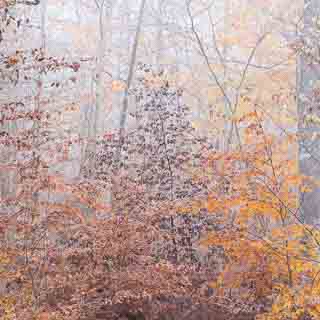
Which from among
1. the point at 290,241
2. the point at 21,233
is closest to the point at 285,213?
the point at 290,241

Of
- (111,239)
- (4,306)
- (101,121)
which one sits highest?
(101,121)

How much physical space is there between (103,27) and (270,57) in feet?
21.0

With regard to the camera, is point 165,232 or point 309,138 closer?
point 165,232

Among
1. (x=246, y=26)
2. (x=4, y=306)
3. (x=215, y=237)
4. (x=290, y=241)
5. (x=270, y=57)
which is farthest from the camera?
(x=270, y=57)

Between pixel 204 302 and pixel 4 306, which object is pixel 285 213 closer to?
pixel 204 302

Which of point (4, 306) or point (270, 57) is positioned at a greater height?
point (270, 57)

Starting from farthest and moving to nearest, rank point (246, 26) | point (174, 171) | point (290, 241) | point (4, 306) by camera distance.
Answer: point (246, 26) → point (174, 171) → point (290, 241) → point (4, 306)

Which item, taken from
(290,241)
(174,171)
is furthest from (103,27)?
(290,241)

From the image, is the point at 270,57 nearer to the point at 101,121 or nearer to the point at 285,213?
the point at 101,121

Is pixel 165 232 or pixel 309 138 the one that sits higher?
pixel 309 138

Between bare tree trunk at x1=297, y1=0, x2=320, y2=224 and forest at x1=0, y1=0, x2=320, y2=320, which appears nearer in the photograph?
forest at x1=0, y1=0, x2=320, y2=320

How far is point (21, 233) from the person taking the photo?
7020mm

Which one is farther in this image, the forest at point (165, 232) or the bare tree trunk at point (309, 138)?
the bare tree trunk at point (309, 138)

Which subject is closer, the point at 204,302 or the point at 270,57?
the point at 204,302
